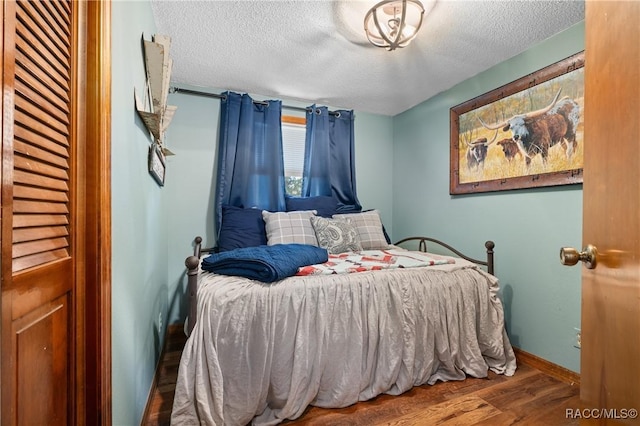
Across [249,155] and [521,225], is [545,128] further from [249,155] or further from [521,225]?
[249,155]

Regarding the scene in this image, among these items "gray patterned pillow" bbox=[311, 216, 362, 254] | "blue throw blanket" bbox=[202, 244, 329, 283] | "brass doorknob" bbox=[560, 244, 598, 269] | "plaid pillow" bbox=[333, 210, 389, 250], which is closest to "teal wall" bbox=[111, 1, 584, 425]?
"blue throw blanket" bbox=[202, 244, 329, 283]

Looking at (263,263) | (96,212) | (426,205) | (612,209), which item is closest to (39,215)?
(96,212)

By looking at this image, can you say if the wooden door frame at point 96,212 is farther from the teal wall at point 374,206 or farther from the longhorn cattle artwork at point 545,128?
the longhorn cattle artwork at point 545,128

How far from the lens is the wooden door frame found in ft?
2.46

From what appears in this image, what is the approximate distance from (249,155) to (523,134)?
229cm

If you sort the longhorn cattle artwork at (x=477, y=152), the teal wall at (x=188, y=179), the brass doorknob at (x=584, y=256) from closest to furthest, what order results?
the brass doorknob at (x=584, y=256)
the longhorn cattle artwork at (x=477, y=152)
the teal wall at (x=188, y=179)

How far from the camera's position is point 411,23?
1.75 meters

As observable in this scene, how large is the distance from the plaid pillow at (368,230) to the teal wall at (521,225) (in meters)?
0.58

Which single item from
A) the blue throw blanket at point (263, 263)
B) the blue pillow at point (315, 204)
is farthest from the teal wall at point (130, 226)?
the blue pillow at point (315, 204)

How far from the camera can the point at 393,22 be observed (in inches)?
63.9

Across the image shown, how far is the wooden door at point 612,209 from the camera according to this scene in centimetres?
57

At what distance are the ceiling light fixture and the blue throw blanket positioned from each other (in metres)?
1.39

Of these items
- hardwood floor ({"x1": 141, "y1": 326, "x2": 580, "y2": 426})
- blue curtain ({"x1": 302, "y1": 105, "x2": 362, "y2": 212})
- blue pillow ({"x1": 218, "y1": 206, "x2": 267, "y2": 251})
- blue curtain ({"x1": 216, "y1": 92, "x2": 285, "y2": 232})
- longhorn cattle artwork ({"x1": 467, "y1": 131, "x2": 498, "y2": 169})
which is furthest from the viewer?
blue curtain ({"x1": 302, "y1": 105, "x2": 362, "y2": 212})

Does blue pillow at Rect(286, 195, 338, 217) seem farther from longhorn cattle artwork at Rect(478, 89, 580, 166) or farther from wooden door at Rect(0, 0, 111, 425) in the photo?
wooden door at Rect(0, 0, 111, 425)
